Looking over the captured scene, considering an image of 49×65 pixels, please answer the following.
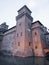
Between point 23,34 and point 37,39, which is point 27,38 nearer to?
point 23,34

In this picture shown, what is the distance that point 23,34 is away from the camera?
28469mm

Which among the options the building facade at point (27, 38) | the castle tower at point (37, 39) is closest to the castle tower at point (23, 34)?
the building facade at point (27, 38)

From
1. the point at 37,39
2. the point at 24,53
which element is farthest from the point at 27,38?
the point at 24,53

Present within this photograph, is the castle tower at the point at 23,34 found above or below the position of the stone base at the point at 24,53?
above

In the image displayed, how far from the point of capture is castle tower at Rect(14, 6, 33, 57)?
26875mm

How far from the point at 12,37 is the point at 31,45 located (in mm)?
8346

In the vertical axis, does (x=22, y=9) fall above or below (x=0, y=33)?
above

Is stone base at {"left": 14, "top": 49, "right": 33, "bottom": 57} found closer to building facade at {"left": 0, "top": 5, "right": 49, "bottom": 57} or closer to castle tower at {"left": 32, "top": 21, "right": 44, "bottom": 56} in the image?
building facade at {"left": 0, "top": 5, "right": 49, "bottom": 57}

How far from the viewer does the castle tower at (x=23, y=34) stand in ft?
88.2

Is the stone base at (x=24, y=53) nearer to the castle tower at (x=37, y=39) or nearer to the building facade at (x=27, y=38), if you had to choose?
the building facade at (x=27, y=38)

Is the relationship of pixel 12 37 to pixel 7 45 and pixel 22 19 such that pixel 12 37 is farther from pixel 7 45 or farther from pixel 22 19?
pixel 22 19

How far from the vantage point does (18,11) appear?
109ft

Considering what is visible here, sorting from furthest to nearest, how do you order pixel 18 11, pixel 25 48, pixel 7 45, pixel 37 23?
pixel 7 45 → pixel 18 11 → pixel 37 23 → pixel 25 48

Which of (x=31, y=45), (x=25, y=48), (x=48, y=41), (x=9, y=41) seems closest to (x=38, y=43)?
(x=31, y=45)
